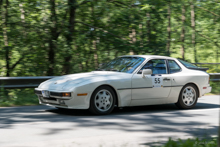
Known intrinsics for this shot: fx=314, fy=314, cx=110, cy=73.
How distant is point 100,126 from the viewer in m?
5.57

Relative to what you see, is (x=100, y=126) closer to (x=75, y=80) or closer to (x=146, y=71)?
(x=75, y=80)

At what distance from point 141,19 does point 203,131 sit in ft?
25.9

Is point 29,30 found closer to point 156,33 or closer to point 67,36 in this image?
point 67,36

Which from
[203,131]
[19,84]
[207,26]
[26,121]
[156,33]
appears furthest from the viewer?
[207,26]

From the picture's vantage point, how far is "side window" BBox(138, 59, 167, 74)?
7602mm

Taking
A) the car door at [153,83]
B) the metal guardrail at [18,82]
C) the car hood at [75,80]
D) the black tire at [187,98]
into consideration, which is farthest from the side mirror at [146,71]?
the metal guardrail at [18,82]

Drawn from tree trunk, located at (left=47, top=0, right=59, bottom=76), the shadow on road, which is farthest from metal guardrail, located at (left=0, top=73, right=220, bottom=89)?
tree trunk, located at (left=47, top=0, right=59, bottom=76)

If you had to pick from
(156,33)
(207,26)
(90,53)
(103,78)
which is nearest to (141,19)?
(156,33)

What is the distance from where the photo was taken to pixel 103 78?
6734 mm

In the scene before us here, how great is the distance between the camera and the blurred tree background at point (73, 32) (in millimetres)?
12117

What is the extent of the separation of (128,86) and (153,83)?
726mm

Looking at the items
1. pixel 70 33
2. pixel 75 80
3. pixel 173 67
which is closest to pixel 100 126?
pixel 75 80

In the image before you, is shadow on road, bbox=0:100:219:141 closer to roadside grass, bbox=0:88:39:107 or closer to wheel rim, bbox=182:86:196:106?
wheel rim, bbox=182:86:196:106

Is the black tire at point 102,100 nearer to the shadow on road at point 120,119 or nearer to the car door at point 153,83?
the shadow on road at point 120,119
